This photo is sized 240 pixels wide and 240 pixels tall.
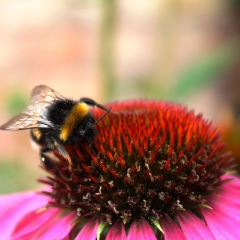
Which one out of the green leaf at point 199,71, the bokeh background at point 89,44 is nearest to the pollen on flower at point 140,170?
the green leaf at point 199,71

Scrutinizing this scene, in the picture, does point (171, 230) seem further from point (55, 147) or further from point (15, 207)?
point (15, 207)

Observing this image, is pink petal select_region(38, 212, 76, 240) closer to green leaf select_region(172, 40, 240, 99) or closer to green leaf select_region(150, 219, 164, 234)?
green leaf select_region(150, 219, 164, 234)

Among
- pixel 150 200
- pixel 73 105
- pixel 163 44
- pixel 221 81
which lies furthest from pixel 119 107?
pixel 221 81

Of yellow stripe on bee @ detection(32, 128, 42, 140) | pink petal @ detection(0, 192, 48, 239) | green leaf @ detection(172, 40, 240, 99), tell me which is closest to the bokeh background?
green leaf @ detection(172, 40, 240, 99)

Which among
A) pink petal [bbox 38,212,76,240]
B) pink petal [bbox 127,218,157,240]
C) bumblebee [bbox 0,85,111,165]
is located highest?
A: bumblebee [bbox 0,85,111,165]

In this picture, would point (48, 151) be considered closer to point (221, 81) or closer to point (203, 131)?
point (203, 131)
